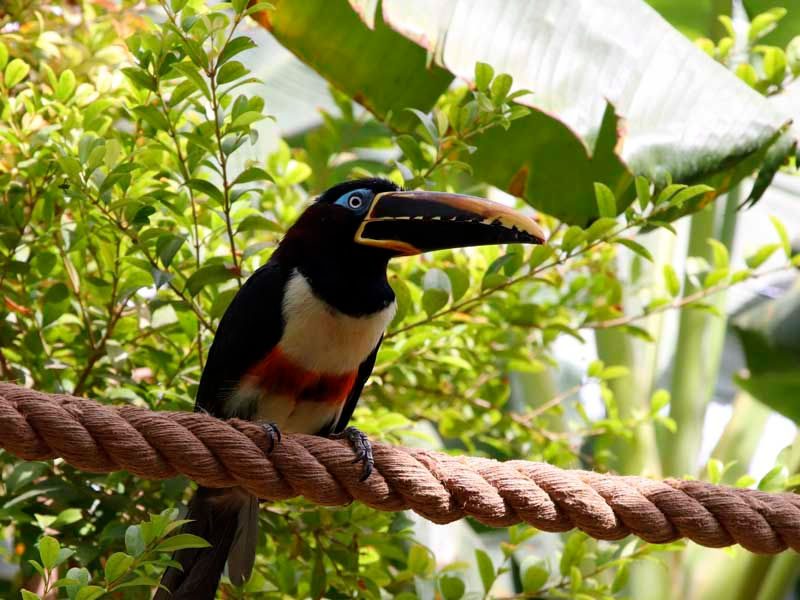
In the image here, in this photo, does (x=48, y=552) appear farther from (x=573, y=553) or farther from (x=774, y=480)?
(x=774, y=480)

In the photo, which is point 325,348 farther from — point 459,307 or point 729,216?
point 729,216

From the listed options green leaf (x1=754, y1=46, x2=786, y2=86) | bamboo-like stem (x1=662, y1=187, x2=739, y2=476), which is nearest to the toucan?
green leaf (x1=754, y1=46, x2=786, y2=86)

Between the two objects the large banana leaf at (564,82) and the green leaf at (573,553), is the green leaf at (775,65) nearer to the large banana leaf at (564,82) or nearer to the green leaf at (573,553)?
the large banana leaf at (564,82)

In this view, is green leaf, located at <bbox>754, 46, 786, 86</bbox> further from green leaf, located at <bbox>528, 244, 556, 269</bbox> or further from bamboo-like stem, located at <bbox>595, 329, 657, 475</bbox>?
bamboo-like stem, located at <bbox>595, 329, 657, 475</bbox>

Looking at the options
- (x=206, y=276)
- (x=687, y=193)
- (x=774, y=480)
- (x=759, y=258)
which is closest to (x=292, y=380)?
(x=206, y=276)

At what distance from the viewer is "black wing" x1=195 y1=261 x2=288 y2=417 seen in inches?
85.3

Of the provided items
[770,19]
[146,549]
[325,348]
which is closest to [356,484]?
[146,549]

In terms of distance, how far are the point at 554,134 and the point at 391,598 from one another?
1173mm

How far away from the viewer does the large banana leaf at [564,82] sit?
2289 millimetres

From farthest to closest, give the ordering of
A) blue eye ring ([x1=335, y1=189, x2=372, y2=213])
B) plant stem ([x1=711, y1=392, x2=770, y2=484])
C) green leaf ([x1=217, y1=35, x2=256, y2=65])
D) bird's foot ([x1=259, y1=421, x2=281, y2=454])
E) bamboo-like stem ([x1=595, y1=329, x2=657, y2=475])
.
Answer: plant stem ([x1=711, y1=392, x2=770, y2=484]) < bamboo-like stem ([x1=595, y1=329, x2=657, y2=475]) < blue eye ring ([x1=335, y1=189, x2=372, y2=213]) < green leaf ([x1=217, y1=35, x2=256, y2=65]) < bird's foot ([x1=259, y1=421, x2=281, y2=454])

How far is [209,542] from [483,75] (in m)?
1.09

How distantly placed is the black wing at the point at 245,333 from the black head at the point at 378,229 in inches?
3.5

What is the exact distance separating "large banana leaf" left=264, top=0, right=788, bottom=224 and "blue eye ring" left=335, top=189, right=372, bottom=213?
0.94 feet

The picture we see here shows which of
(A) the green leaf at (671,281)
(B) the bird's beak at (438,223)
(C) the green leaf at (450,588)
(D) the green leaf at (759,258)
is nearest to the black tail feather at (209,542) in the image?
(C) the green leaf at (450,588)
